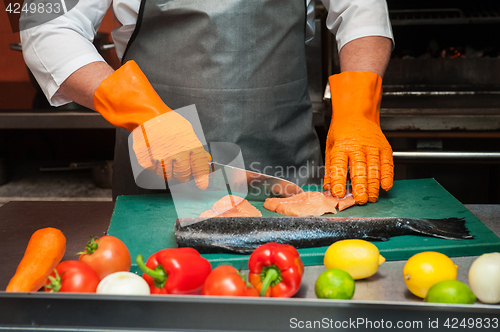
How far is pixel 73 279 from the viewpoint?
89 cm

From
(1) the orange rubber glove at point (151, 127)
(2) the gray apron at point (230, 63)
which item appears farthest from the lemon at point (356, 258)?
(2) the gray apron at point (230, 63)

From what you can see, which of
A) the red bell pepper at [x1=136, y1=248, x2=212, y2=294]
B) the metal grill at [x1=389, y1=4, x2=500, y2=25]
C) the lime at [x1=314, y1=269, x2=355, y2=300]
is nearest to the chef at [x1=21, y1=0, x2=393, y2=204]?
the red bell pepper at [x1=136, y1=248, x2=212, y2=294]

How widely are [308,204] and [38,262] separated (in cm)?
94

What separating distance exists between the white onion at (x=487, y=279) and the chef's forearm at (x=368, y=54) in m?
1.17

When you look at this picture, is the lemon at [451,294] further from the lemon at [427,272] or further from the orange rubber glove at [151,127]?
the orange rubber glove at [151,127]

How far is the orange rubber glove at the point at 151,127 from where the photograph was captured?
154 centimetres

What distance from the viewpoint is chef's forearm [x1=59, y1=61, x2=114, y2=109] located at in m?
1.65

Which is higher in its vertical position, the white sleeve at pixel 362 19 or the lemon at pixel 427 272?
the white sleeve at pixel 362 19

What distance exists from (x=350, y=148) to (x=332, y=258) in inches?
27.5

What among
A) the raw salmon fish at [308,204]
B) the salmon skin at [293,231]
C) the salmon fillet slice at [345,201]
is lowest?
the salmon fillet slice at [345,201]

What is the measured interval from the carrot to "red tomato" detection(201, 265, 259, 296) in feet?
1.39

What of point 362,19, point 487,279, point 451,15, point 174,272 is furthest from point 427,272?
point 451,15

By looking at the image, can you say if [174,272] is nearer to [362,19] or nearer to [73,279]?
[73,279]

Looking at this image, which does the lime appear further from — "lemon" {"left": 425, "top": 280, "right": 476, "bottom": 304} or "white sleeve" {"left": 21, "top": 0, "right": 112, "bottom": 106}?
"white sleeve" {"left": 21, "top": 0, "right": 112, "bottom": 106}
